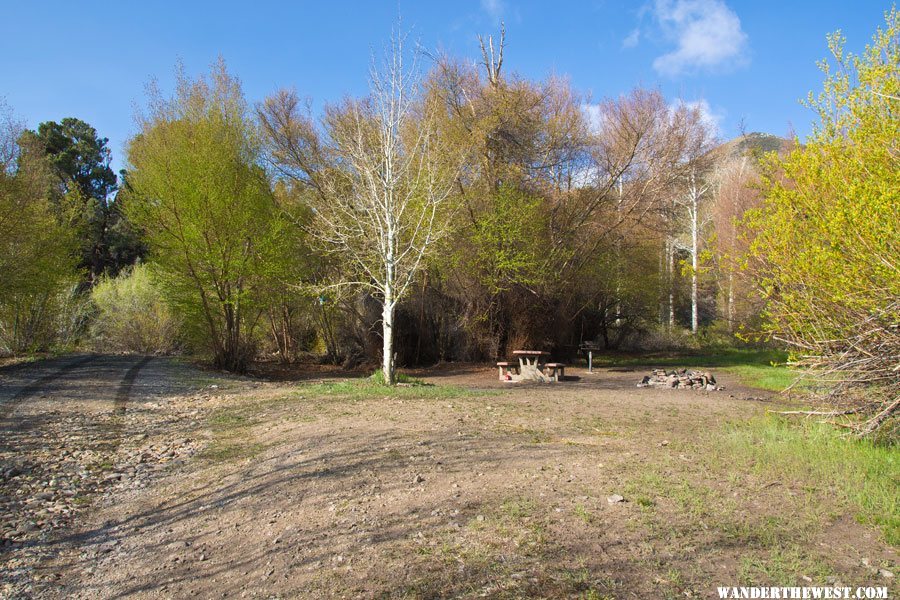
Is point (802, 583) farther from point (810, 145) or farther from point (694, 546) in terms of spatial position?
point (810, 145)

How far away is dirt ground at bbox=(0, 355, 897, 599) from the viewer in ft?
11.5

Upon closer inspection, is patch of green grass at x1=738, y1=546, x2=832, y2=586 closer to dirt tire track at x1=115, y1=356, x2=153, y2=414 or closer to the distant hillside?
the distant hillside

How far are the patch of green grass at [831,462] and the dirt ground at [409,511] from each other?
176mm

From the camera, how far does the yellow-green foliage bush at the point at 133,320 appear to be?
924 inches

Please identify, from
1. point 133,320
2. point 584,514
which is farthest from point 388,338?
point 133,320

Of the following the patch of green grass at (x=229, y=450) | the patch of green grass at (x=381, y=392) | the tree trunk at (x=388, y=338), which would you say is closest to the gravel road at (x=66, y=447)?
the patch of green grass at (x=229, y=450)

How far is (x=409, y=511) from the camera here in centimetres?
448

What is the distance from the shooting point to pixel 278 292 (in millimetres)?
18969

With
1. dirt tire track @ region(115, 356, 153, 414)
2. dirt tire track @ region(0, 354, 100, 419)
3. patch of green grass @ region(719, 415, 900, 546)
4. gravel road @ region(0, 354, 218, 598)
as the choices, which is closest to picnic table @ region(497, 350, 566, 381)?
gravel road @ region(0, 354, 218, 598)

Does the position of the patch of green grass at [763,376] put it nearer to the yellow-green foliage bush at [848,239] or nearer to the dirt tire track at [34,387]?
the yellow-green foliage bush at [848,239]

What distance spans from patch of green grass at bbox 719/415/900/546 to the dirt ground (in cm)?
18

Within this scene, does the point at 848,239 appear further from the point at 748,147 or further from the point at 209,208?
the point at 748,147

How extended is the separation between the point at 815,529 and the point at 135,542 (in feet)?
16.1

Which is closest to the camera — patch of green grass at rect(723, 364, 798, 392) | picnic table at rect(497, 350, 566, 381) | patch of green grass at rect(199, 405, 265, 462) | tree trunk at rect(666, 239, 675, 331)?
patch of green grass at rect(199, 405, 265, 462)
